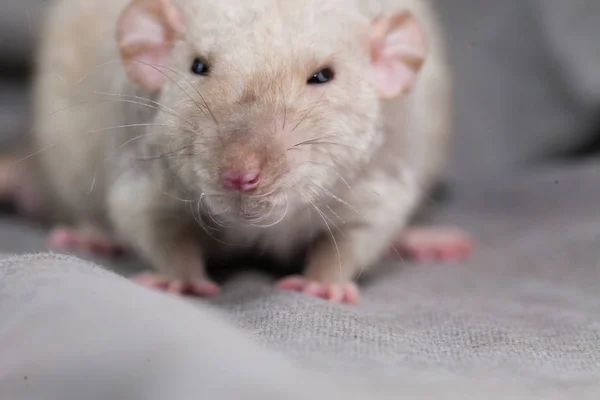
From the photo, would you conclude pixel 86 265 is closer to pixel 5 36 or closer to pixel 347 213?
pixel 347 213

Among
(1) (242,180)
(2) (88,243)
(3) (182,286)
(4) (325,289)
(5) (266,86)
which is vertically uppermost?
(5) (266,86)

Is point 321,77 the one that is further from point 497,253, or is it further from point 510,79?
point 510,79

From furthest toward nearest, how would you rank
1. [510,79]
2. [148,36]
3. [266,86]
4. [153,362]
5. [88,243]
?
[510,79], [88,243], [148,36], [266,86], [153,362]

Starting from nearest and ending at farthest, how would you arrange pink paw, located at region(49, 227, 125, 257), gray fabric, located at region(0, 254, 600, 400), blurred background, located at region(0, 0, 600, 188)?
gray fabric, located at region(0, 254, 600, 400)
pink paw, located at region(49, 227, 125, 257)
blurred background, located at region(0, 0, 600, 188)

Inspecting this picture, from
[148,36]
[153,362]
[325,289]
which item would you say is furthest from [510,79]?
[153,362]

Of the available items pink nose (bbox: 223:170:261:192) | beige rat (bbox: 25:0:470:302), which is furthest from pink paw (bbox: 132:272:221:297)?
pink nose (bbox: 223:170:261:192)

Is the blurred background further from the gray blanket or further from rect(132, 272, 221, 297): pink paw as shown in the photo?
rect(132, 272, 221, 297): pink paw
